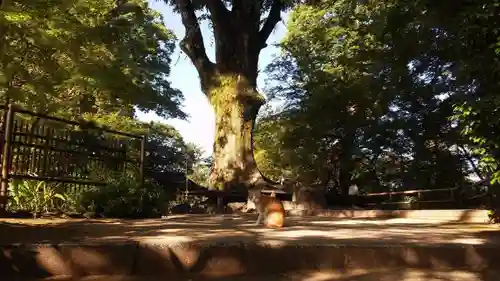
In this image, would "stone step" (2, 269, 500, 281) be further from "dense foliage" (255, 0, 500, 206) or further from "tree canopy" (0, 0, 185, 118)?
"dense foliage" (255, 0, 500, 206)

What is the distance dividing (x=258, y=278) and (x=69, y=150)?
219 inches

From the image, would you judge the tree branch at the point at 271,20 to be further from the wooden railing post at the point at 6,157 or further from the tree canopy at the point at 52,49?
the tree canopy at the point at 52,49

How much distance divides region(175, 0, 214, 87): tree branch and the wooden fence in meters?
5.65

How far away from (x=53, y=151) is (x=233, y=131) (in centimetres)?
647

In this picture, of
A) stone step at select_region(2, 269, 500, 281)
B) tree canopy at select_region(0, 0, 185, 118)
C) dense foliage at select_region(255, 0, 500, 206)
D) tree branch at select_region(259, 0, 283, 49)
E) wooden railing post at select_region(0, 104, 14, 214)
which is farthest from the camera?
dense foliage at select_region(255, 0, 500, 206)

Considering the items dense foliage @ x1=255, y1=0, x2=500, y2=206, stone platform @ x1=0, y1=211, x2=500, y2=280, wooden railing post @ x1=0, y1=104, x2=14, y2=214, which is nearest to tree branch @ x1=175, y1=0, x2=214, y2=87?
Answer: dense foliage @ x1=255, y1=0, x2=500, y2=206

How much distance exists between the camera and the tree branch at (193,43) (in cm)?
1437

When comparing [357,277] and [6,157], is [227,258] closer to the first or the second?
[357,277]

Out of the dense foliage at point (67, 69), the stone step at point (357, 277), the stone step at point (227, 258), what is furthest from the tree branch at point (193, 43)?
the stone step at point (357, 277)

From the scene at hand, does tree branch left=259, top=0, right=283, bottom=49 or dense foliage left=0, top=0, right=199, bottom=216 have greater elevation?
tree branch left=259, top=0, right=283, bottom=49

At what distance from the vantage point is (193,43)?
1442cm

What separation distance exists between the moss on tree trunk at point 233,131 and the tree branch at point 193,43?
681 mm

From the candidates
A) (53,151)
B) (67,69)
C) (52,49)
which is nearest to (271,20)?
(53,151)

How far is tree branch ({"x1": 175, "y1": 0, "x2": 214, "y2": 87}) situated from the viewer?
14.4 metres
